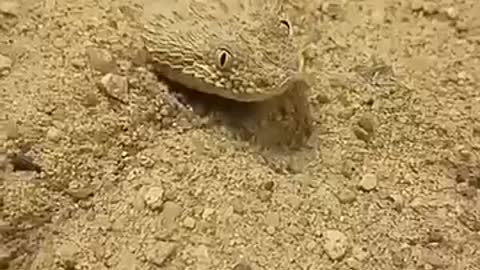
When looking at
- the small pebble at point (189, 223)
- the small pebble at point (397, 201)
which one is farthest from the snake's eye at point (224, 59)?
the small pebble at point (397, 201)

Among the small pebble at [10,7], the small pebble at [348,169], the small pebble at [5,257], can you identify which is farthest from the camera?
the small pebble at [348,169]

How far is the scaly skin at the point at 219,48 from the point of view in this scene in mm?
1349

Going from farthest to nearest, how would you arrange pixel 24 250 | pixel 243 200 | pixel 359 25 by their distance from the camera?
pixel 359 25 → pixel 243 200 → pixel 24 250

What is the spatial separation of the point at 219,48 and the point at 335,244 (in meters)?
0.31

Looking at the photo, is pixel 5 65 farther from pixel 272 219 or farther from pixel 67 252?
pixel 272 219

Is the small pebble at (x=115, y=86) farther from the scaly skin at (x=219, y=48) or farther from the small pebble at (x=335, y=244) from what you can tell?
the small pebble at (x=335, y=244)

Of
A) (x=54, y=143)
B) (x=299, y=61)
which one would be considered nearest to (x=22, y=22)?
(x=54, y=143)

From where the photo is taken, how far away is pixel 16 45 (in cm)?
132

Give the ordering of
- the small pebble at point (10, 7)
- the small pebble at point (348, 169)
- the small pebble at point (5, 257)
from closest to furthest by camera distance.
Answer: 1. the small pebble at point (5, 257)
2. the small pebble at point (10, 7)
3. the small pebble at point (348, 169)

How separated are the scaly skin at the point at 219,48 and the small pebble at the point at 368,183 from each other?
0.18m

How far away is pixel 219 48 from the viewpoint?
1344 mm

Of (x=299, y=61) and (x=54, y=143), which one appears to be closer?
(x=54, y=143)

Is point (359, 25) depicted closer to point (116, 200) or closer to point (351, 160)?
point (351, 160)

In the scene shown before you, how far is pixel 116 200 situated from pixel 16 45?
0.24 m
